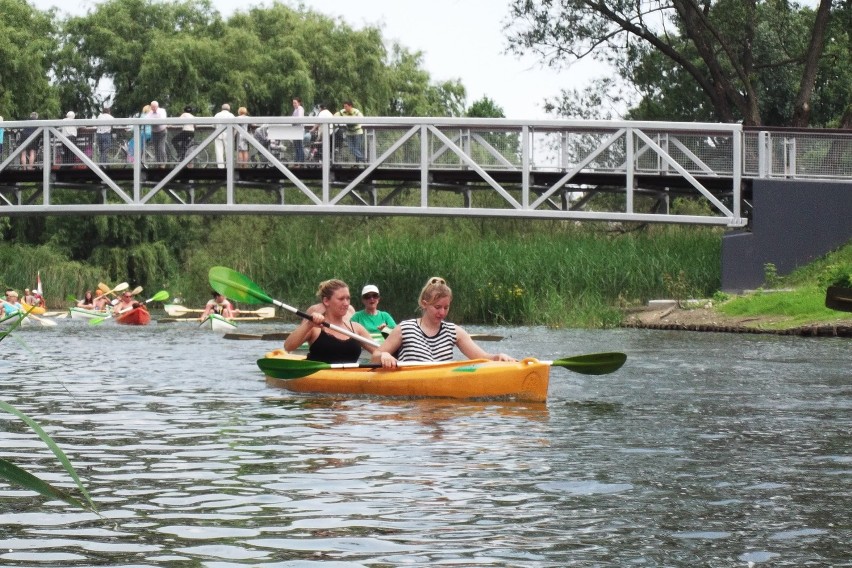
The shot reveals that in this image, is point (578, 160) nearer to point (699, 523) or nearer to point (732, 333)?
point (732, 333)

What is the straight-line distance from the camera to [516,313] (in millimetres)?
32188

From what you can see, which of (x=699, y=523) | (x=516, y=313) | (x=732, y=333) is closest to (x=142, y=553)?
(x=699, y=523)

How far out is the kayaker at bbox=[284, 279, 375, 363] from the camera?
49.3 feet

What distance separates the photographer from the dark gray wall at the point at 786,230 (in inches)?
1291

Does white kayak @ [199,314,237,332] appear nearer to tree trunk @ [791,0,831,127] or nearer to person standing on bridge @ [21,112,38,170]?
person standing on bridge @ [21,112,38,170]

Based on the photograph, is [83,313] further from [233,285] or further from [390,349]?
[390,349]

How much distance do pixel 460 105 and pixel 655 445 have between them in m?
61.9

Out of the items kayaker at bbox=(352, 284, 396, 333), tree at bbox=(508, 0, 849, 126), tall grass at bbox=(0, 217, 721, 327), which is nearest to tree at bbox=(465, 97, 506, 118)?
tree at bbox=(508, 0, 849, 126)

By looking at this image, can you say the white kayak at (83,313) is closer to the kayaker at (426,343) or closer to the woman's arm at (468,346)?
the kayaker at (426,343)

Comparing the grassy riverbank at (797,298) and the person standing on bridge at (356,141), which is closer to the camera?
the grassy riverbank at (797,298)

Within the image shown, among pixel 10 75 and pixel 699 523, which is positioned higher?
pixel 10 75

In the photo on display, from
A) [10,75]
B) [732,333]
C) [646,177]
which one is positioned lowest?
[732,333]

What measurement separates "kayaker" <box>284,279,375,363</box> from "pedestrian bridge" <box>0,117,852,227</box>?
1647 centimetres

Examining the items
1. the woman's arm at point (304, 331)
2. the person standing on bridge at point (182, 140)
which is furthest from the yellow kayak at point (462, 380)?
the person standing on bridge at point (182, 140)
